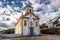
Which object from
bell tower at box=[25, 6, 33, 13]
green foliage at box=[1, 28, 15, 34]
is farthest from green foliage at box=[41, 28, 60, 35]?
green foliage at box=[1, 28, 15, 34]

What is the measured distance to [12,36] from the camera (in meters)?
8.76

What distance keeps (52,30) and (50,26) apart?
260mm

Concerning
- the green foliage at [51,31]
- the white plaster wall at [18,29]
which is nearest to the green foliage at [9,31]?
the white plaster wall at [18,29]

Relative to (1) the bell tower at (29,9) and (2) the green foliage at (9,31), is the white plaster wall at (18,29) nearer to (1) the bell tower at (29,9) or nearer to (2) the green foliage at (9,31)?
(2) the green foliage at (9,31)

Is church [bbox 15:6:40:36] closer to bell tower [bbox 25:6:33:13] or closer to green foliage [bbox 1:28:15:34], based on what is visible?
bell tower [bbox 25:6:33:13]

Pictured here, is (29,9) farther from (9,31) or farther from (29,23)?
(9,31)

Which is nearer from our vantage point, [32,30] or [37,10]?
[37,10]

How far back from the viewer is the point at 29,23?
971 cm

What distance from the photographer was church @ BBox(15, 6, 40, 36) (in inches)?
372

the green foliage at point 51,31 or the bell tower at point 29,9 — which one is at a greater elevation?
the bell tower at point 29,9

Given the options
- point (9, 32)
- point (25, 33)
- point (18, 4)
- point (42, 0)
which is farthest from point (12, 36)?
point (42, 0)

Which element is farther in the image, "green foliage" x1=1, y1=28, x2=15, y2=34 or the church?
the church

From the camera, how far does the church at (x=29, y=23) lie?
9.45m

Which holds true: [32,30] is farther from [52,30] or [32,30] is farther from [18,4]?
[18,4]
